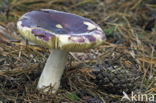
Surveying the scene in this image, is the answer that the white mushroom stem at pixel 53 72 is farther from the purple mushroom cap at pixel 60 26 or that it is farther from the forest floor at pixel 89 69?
the purple mushroom cap at pixel 60 26

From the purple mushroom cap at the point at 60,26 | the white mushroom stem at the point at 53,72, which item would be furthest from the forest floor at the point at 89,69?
the purple mushroom cap at the point at 60,26

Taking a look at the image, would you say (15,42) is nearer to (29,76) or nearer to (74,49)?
(29,76)

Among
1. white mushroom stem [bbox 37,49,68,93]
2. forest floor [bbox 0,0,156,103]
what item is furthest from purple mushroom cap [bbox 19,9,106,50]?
forest floor [bbox 0,0,156,103]

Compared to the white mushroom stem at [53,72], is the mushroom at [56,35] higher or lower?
higher

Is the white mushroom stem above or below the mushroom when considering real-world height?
below

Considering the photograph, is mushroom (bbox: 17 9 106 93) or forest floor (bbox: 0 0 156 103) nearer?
mushroom (bbox: 17 9 106 93)

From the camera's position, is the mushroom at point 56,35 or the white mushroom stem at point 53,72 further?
the white mushroom stem at point 53,72

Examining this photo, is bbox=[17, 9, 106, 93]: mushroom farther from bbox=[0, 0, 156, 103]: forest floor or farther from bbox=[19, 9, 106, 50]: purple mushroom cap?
bbox=[0, 0, 156, 103]: forest floor
